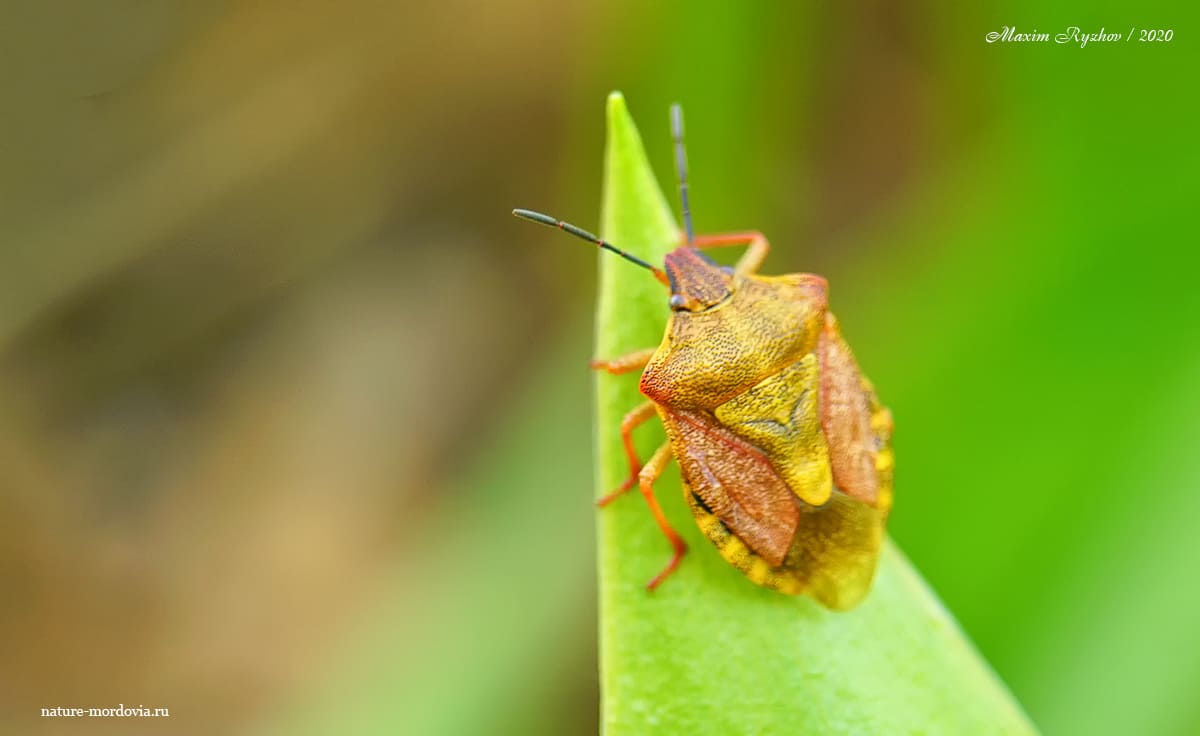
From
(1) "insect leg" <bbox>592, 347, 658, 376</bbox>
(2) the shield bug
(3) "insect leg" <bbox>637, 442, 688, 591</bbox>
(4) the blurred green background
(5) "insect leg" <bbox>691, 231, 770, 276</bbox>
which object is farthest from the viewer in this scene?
(4) the blurred green background

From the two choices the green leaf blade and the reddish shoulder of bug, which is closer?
the green leaf blade

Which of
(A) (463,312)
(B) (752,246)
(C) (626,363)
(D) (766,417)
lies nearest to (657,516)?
(C) (626,363)

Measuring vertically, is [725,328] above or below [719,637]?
above

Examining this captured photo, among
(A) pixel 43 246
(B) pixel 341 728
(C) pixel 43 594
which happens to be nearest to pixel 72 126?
(A) pixel 43 246

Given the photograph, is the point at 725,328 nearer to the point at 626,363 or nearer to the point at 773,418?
the point at 773,418

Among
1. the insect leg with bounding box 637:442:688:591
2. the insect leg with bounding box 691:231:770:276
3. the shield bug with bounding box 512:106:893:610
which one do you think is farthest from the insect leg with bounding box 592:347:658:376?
the insect leg with bounding box 691:231:770:276

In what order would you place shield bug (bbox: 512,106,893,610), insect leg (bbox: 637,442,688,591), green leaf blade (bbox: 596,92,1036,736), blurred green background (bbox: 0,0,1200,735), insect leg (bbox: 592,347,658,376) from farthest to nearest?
1. blurred green background (bbox: 0,0,1200,735)
2. shield bug (bbox: 512,106,893,610)
3. insect leg (bbox: 592,347,658,376)
4. insect leg (bbox: 637,442,688,591)
5. green leaf blade (bbox: 596,92,1036,736)

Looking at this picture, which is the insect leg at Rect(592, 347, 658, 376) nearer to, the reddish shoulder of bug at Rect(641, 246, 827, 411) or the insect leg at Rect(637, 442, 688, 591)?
the reddish shoulder of bug at Rect(641, 246, 827, 411)

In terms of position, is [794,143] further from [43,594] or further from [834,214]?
[43,594]
